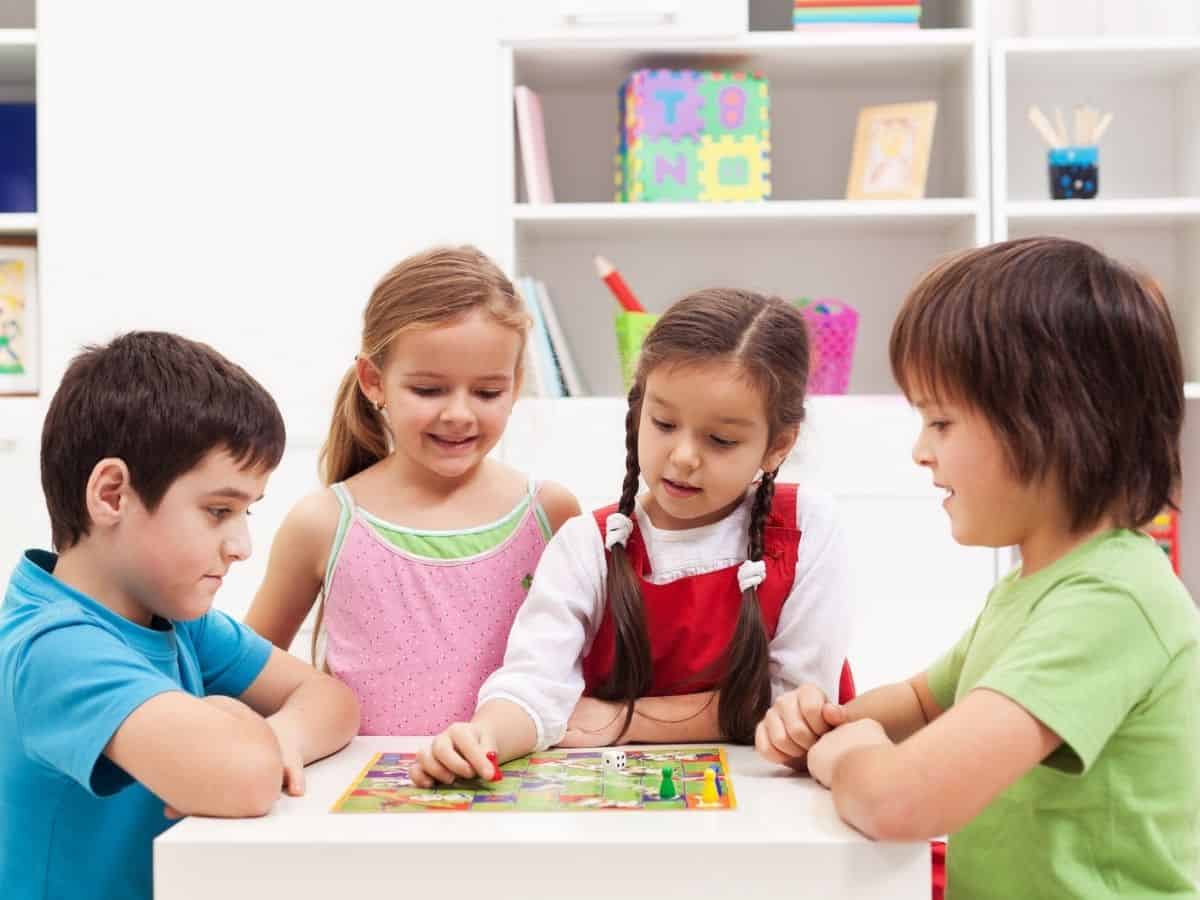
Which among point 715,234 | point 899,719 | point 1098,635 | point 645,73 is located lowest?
point 899,719

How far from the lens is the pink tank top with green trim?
4.39ft

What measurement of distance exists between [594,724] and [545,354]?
151 centimetres

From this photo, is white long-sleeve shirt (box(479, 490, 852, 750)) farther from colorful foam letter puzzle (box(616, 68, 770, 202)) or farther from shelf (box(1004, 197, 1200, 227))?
shelf (box(1004, 197, 1200, 227))

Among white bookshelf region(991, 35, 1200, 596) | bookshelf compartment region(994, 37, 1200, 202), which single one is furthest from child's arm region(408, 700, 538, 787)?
bookshelf compartment region(994, 37, 1200, 202)

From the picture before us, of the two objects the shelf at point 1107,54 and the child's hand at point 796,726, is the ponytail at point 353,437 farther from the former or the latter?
the shelf at point 1107,54

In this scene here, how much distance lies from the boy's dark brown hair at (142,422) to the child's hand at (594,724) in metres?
0.35

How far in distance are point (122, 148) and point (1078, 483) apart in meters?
2.18

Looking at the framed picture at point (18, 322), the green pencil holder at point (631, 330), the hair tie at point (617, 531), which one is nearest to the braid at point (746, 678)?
the hair tie at point (617, 531)

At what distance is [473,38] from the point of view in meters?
2.56

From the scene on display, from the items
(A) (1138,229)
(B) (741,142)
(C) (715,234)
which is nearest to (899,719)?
(B) (741,142)

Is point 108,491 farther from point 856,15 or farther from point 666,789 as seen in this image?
point 856,15

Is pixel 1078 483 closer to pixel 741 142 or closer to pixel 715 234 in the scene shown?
pixel 741 142

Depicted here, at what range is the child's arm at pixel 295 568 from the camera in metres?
1.36

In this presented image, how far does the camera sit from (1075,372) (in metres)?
0.89
